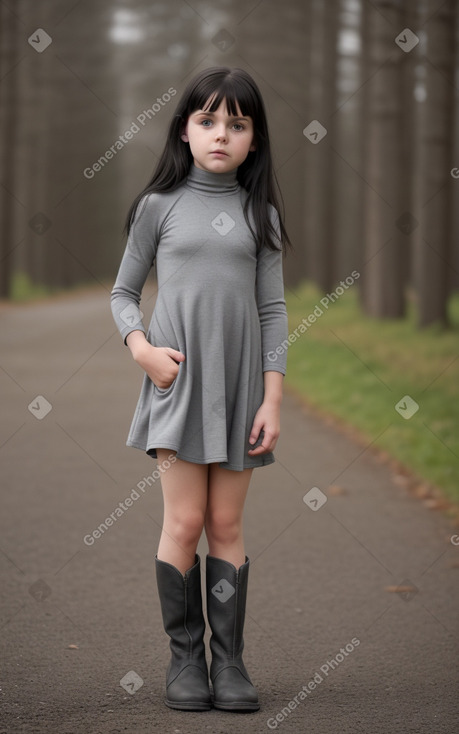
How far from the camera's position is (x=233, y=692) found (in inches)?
119

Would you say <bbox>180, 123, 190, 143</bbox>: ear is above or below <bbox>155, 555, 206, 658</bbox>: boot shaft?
above

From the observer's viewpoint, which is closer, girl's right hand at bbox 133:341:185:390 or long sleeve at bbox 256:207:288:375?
girl's right hand at bbox 133:341:185:390

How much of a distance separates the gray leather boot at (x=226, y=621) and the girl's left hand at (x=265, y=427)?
42cm

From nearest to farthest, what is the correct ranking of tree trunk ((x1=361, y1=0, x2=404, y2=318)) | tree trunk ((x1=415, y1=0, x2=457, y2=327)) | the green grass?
the green grass < tree trunk ((x1=415, y1=0, x2=457, y2=327)) < tree trunk ((x1=361, y1=0, x2=404, y2=318))

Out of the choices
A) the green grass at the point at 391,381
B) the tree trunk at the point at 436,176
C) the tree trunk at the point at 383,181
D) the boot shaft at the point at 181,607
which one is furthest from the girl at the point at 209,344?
the tree trunk at the point at 383,181

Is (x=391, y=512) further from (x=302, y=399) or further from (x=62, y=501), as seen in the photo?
(x=302, y=399)

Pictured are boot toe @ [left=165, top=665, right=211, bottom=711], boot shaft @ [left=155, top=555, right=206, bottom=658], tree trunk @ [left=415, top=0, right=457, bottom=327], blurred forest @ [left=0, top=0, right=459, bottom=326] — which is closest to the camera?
boot toe @ [left=165, top=665, right=211, bottom=711]

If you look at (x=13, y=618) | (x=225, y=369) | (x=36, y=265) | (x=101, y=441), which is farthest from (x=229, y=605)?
(x=36, y=265)

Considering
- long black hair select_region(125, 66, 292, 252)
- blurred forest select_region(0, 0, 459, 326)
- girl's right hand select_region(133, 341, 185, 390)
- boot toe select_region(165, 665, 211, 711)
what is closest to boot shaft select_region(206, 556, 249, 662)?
boot toe select_region(165, 665, 211, 711)

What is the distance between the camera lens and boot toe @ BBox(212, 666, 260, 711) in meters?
3.00

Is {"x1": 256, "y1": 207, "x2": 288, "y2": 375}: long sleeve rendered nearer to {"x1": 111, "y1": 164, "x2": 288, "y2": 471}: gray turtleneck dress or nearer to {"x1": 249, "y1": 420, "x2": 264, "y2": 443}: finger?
{"x1": 111, "y1": 164, "x2": 288, "y2": 471}: gray turtleneck dress

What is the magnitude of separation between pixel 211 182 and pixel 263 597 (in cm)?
203

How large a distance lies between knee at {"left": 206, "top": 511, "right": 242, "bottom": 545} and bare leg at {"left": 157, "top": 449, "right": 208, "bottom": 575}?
0.05 metres

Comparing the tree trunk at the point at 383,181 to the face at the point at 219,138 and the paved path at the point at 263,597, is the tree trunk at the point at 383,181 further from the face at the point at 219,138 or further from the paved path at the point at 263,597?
the face at the point at 219,138
